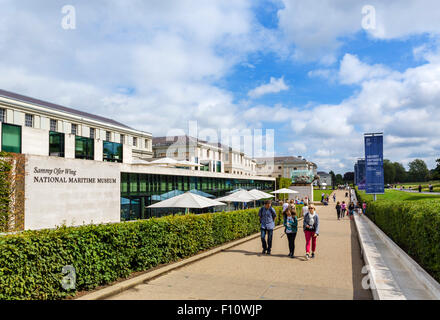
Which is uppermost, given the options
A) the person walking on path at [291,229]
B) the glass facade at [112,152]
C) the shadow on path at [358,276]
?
the glass facade at [112,152]

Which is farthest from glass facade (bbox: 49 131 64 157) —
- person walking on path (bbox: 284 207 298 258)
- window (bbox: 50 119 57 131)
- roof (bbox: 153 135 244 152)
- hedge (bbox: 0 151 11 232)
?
roof (bbox: 153 135 244 152)

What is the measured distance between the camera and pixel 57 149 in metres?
19.2

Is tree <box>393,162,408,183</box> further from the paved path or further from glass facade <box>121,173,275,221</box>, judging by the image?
the paved path

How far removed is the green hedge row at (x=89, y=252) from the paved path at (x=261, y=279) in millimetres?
643

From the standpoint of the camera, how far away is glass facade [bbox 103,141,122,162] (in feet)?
73.8

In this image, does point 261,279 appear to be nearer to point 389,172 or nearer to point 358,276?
point 358,276

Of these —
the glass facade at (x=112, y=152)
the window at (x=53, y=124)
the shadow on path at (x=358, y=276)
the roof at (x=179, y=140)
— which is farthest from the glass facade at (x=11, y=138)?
the roof at (x=179, y=140)

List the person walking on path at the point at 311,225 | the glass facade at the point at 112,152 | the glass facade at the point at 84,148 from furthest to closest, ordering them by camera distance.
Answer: the glass facade at the point at 112,152
the glass facade at the point at 84,148
the person walking on path at the point at 311,225

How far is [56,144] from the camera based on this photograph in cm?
1928

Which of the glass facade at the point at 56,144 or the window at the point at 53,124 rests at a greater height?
the window at the point at 53,124

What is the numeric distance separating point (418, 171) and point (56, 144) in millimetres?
178642

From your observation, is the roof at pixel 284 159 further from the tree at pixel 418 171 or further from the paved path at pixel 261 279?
the paved path at pixel 261 279

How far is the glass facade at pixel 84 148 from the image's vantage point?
2064cm

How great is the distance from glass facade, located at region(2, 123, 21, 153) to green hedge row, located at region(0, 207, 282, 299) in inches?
457
